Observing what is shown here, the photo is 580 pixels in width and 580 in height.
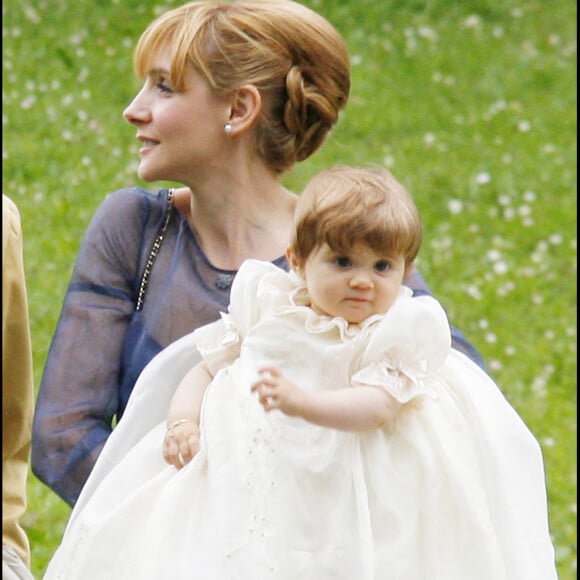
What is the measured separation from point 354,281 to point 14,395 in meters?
0.98

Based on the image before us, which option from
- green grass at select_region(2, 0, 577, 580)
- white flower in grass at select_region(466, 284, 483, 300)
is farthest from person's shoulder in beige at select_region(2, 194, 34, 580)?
white flower in grass at select_region(466, 284, 483, 300)

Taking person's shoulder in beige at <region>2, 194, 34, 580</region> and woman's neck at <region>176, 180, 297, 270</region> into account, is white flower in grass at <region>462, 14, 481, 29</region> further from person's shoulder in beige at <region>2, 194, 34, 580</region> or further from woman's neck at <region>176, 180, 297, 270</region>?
person's shoulder in beige at <region>2, 194, 34, 580</region>

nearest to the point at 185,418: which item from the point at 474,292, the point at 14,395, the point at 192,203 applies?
the point at 14,395

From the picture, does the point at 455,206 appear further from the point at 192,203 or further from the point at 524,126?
the point at 192,203

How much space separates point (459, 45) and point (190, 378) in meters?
7.00

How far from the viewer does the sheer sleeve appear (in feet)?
12.5

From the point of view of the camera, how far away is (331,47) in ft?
12.6

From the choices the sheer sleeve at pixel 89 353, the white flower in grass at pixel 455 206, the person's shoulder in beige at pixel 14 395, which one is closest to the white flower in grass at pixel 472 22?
the white flower in grass at pixel 455 206

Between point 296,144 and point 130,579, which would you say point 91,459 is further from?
point 296,144

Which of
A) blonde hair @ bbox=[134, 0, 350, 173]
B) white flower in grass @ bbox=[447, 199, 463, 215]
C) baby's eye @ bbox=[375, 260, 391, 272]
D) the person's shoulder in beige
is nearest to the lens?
baby's eye @ bbox=[375, 260, 391, 272]

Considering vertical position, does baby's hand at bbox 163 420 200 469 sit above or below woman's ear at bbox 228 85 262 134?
below

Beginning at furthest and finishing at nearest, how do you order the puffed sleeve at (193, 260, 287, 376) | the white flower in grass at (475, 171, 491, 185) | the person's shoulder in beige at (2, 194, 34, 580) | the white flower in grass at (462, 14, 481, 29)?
the white flower in grass at (462, 14, 481, 29)
the white flower in grass at (475, 171, 491, 185)
the person's shoulder in beige at (2, 194, 34, 580)
the puffed sleeve at (193, 260, 287, 376)

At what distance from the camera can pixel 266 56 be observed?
381 centimetres

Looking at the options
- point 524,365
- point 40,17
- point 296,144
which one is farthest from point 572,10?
point 296,144
